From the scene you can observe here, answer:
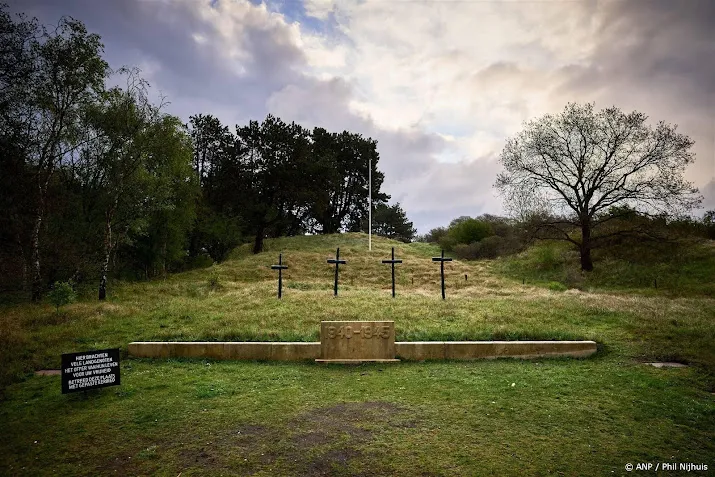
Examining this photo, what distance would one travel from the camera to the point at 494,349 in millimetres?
10680

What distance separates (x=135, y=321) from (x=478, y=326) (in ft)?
39.5

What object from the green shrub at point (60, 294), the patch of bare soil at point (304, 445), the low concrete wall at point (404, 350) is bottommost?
the patch of bare soil at point (304, 445)

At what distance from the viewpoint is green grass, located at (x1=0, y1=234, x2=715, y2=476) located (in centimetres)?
543

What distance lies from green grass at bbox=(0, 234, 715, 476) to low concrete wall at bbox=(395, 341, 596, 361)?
1.36 feet

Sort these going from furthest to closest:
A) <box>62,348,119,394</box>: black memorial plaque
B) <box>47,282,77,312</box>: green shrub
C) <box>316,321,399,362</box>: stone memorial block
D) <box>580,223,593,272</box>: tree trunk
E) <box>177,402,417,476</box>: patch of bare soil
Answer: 1. <box>580,223,593,272</box>: tree trunk
2. <box>47,282,77,312</box>: green shrub
3. <box>316,321,399,362</box>: stone memorial block
4. <box>62,348,119,394</box>: black memorial plaque
5. <box>177,402,417,476</box>: patch of bare soil

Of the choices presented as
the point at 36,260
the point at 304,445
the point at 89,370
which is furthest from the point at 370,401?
the point at 36,260

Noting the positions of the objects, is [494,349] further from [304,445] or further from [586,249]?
[586,249]

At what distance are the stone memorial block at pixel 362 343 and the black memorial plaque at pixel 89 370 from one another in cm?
472

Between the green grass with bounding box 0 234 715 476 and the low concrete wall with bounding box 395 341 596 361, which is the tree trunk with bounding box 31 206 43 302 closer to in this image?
the green grass with bounding box 0 234 715 476

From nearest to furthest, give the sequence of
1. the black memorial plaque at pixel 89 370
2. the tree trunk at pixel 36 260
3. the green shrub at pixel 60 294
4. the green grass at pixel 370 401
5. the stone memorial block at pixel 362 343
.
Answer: the green grass at pixel 370 401
the black memorial plaque at pixel 89 370
the stone memorial block at pixel 362 343
the green shrub at pixel 60 294
the tree trunk at pixel 36 260

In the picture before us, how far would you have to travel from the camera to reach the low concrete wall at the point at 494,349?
1067 centimetres

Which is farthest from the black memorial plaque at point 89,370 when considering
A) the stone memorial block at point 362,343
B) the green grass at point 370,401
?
the stone memorial block at point 362,343

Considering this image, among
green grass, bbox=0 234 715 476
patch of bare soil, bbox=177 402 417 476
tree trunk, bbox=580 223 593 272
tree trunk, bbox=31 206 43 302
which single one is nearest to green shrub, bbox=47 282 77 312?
green grass, bbox=0 234 715 476

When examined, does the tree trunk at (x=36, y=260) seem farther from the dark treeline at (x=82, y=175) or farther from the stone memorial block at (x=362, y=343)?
the stone memorial block at (x=362, y=343)
